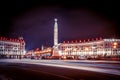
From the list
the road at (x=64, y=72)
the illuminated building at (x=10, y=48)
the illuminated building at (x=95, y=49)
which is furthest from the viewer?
the illuminated building at (x=10, y=48)

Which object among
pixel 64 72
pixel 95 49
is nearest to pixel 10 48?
pixel 95 49

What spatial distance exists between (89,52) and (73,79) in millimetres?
152930

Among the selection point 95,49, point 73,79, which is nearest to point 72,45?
point 95,49

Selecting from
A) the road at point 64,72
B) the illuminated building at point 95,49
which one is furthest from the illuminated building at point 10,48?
the road at point 64,72

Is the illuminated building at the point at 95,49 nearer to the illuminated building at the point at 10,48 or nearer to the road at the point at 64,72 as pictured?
the illuminated building at the point at 10,48

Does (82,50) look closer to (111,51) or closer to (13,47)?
(111,51)

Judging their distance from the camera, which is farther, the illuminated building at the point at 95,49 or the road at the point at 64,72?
the illuminated building at the point at 95,49

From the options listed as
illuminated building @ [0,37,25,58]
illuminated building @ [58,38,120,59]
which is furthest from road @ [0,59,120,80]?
illuminated building @ [0,37,25,58]

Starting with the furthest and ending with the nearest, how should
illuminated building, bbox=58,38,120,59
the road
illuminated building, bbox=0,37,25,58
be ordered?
illuminated building, bbox=0,37,25,58, illuminated building, bbox=58,38,120,59, the road

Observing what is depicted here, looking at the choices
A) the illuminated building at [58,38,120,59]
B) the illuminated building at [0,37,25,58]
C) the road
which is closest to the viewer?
the road

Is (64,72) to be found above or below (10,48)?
below

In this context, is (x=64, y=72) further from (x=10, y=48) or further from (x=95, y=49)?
(x=10, y=48)

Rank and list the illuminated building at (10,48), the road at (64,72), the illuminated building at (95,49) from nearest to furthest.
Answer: the road at (64,72), the illuminated building at (95,49), the illuminated building at (10,48)

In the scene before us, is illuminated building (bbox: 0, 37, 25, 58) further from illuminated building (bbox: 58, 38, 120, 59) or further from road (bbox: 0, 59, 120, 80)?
road (bbox: 0, 59, 120, 80)
